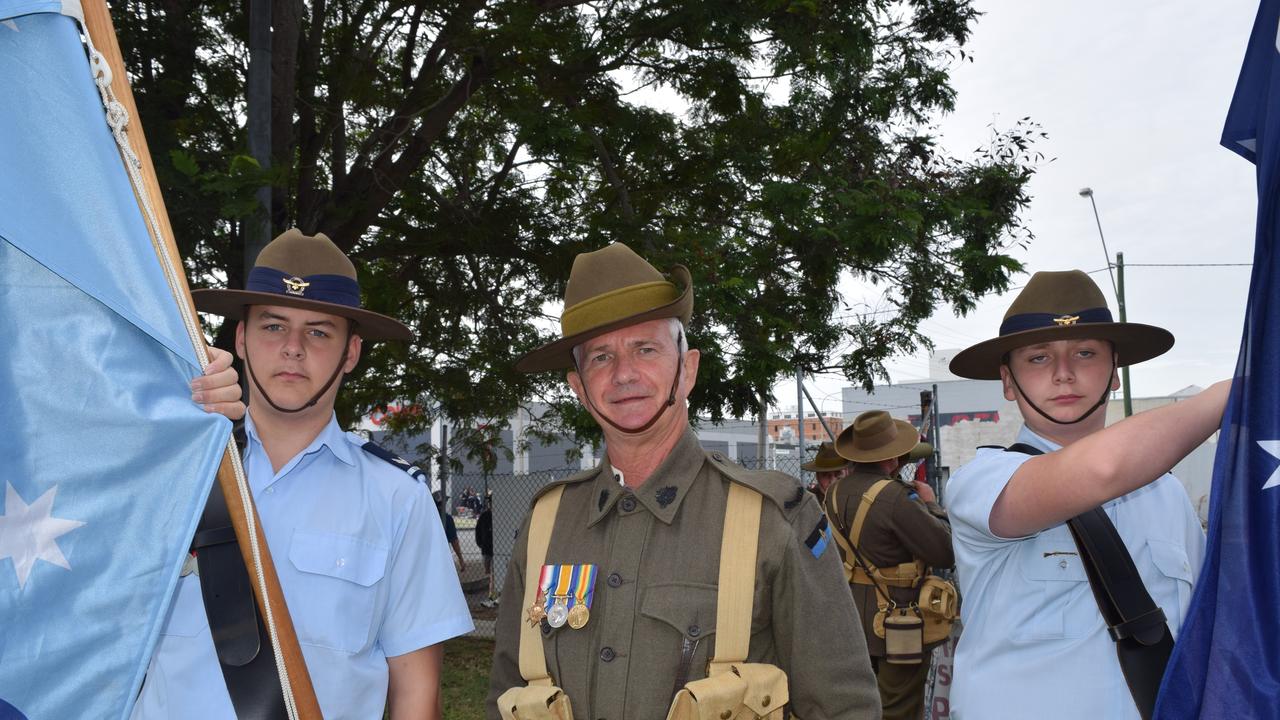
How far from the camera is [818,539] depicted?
246 centimetres

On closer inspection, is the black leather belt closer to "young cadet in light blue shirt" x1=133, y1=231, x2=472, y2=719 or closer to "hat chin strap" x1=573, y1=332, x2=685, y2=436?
"young cadet in light blue shirt" x1=133, y1=231, x2=472, y2=719

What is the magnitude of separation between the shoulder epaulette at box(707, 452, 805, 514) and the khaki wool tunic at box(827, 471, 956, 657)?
340 cm

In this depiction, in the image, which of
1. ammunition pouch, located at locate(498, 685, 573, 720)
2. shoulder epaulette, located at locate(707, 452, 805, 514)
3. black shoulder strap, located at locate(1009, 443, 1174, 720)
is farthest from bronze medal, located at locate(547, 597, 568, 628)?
black shoulder strap, located at locate(1009, 443, 1174, 720)

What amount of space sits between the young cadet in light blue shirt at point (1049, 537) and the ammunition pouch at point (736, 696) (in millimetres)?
672

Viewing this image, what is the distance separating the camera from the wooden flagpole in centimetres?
191

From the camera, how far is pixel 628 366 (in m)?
2.67

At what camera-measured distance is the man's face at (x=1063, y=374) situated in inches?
107

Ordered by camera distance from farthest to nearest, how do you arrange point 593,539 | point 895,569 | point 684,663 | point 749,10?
point 749,10, point 895,569, point 593,539, point 684,663

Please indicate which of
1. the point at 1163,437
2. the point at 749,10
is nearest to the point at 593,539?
the point at 1163,437

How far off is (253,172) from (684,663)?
12.1 ft

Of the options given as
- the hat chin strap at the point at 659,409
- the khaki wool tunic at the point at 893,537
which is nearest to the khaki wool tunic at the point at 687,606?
the hat chin strap at the point at 659,409

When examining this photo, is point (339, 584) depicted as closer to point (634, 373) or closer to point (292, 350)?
point (292, 350)

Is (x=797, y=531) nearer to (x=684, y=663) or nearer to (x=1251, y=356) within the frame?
(x=684, y=663)

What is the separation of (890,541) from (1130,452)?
4.10m
